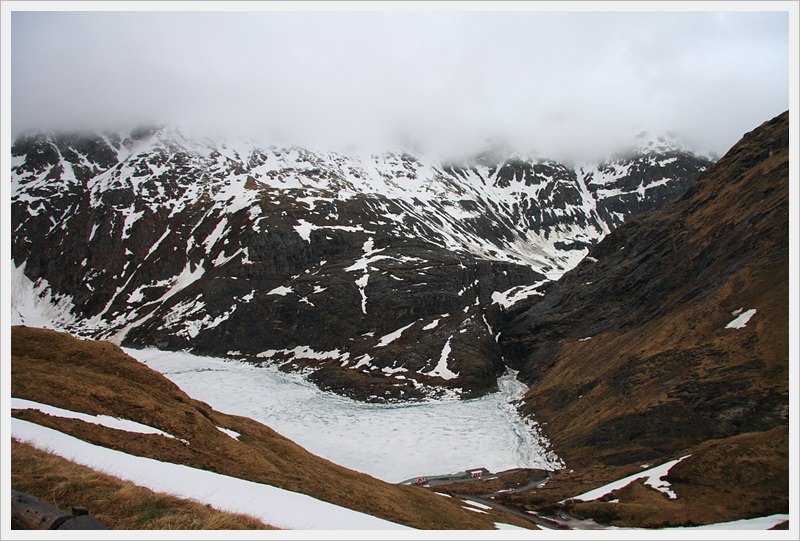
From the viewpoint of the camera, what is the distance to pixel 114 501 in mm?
13883

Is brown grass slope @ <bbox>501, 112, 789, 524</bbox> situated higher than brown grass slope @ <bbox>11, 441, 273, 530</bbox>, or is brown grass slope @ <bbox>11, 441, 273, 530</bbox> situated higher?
brown grass slope @ <bbox>501, 112, 789, 524</bbox>

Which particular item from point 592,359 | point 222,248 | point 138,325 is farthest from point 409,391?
point 222,248

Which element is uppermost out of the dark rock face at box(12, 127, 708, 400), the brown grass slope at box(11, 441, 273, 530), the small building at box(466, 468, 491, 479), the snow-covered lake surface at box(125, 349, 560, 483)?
the dark rock face at box(12, 127, 708, 400)

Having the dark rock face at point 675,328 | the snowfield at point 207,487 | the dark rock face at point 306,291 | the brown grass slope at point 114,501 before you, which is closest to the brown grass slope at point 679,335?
the dark rock face at point 675,328

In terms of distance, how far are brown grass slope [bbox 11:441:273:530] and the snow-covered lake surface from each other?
43070mm

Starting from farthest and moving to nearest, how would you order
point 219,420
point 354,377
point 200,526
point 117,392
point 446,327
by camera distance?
point 446,327 → point 354,377 → point 219,420 → point 117,392 → point 200,526

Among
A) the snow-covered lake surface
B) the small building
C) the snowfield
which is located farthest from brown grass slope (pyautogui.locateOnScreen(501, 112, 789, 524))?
the snowfield

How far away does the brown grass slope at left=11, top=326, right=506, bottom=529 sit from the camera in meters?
22.7

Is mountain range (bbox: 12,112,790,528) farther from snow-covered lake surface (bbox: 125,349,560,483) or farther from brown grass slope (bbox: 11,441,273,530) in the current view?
brown grass slope (bbox: 11,441,273,530)

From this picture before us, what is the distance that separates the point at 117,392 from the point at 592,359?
216 feet

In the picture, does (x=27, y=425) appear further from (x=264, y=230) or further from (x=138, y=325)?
(x=264, y=230)

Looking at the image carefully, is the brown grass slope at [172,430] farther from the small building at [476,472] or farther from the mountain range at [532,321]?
the small building at [476,472]

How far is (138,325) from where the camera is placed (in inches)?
5704

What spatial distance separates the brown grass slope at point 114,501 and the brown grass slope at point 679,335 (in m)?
33.3
